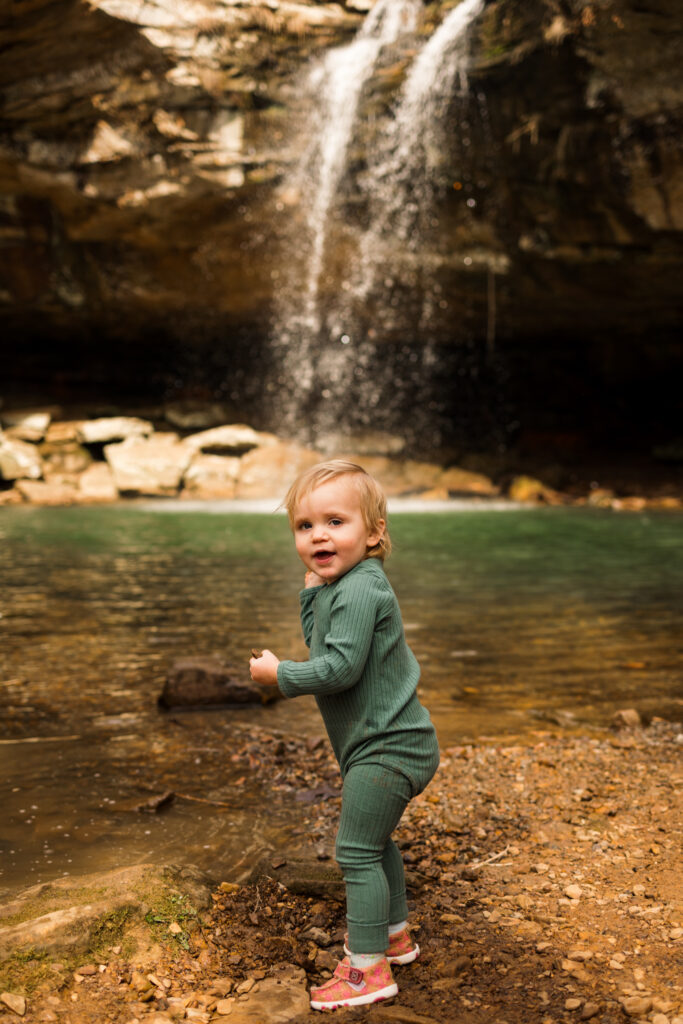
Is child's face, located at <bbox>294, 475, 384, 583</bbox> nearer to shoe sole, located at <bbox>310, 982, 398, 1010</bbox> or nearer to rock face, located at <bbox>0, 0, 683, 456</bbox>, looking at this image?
shoe sole, located at <bbox>310, 982, 398, 1010</bbox>

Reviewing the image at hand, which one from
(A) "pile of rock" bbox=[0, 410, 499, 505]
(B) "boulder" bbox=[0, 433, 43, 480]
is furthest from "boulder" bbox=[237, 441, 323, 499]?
(B) "boulder" bbox=[0, 433, 43, 480]

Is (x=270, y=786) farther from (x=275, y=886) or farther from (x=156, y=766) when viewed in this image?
(x=275, y=886)

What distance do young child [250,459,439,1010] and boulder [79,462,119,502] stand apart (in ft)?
56.8

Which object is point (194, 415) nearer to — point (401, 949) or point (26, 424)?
point (26, 424)

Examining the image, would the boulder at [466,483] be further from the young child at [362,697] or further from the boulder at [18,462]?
the young child at [362,697]

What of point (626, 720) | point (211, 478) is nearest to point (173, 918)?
point (626, 720)

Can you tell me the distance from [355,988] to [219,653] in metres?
3.67

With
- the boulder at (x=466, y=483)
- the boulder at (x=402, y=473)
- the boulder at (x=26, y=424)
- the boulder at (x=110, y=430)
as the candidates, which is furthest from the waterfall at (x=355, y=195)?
the boulder at (x=26, y=424)

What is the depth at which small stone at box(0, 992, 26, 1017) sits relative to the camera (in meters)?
1.71

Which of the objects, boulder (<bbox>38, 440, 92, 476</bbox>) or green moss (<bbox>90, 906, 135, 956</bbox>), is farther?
boulder (<bbox>38, 440, 92, 476</bbox>)

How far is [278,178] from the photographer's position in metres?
16.4

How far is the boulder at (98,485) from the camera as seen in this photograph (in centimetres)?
1872

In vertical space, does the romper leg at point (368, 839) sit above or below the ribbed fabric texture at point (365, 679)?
Answer: below

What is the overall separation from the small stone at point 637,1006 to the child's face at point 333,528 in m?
1.11
